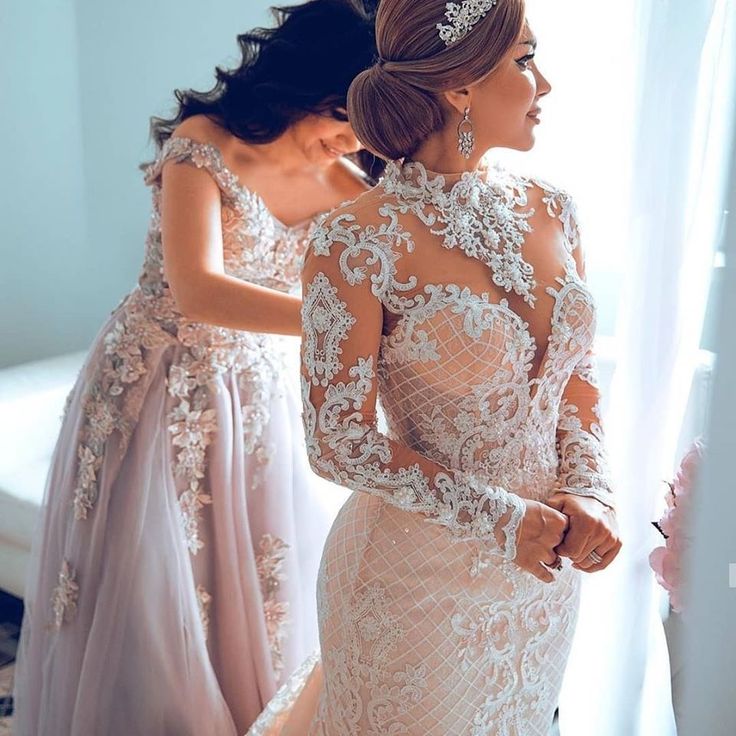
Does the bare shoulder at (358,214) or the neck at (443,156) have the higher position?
the neck at (443,156)

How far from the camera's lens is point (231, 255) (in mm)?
1660

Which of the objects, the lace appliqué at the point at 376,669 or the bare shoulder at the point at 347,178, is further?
the bare shoulder at the point at 347,178

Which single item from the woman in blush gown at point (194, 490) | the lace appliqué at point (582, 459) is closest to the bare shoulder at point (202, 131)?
the woman in blush gown at point (194, 490)

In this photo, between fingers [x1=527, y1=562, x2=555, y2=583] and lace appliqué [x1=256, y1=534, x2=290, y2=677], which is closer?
fingers [x1=527, y1=562, x2=555, y2=583]

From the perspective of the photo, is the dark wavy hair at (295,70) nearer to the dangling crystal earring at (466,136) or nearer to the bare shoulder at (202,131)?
the bare shoulder at (202,131)

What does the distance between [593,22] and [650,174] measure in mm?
756

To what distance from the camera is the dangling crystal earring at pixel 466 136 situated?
1.10m

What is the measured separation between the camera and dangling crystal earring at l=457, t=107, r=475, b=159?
1.10 meters

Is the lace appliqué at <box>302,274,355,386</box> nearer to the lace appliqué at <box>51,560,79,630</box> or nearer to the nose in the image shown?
the nose

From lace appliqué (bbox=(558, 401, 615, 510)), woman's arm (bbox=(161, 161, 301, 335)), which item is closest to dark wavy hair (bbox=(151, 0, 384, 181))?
woman's arm (bbox=(161, 161, 301, 335))

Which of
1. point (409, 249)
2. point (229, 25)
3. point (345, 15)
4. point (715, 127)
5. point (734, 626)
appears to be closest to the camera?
point (734, 626)

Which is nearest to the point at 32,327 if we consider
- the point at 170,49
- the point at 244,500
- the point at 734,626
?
the point at 170,49

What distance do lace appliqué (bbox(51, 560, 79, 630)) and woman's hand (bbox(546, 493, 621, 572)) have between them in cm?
102

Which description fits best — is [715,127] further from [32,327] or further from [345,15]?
[32,327]
